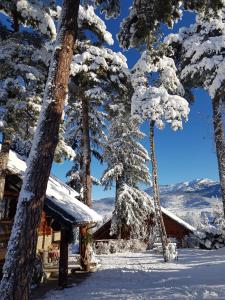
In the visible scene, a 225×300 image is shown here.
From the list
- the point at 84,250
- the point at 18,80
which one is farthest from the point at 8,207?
the point at 18,80

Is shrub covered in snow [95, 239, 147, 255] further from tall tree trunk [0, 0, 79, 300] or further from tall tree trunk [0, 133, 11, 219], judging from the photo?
tall tree trunk [0, 0, 79, 300]

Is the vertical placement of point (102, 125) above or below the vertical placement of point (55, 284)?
above

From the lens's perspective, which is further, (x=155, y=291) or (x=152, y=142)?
(x=152, y=142)

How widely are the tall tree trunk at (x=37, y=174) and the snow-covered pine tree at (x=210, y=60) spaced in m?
8.80

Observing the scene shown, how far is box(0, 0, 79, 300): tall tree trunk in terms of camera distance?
632cm

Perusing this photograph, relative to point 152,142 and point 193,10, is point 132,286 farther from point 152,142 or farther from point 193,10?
point 152,142

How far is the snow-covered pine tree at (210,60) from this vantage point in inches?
620

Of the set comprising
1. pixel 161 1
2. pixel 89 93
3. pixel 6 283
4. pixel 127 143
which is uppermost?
pixel 127 143

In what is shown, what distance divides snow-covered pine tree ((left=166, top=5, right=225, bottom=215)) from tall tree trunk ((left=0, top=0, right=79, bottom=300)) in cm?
880

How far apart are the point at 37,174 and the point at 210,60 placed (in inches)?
463

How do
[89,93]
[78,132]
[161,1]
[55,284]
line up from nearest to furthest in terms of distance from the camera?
[161,1]
[55,284]
[89,93]
[78,132]

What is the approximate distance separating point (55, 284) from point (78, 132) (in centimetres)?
1568

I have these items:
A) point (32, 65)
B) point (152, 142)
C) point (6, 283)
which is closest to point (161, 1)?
point (32, 65)

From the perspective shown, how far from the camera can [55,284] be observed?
549 inches
